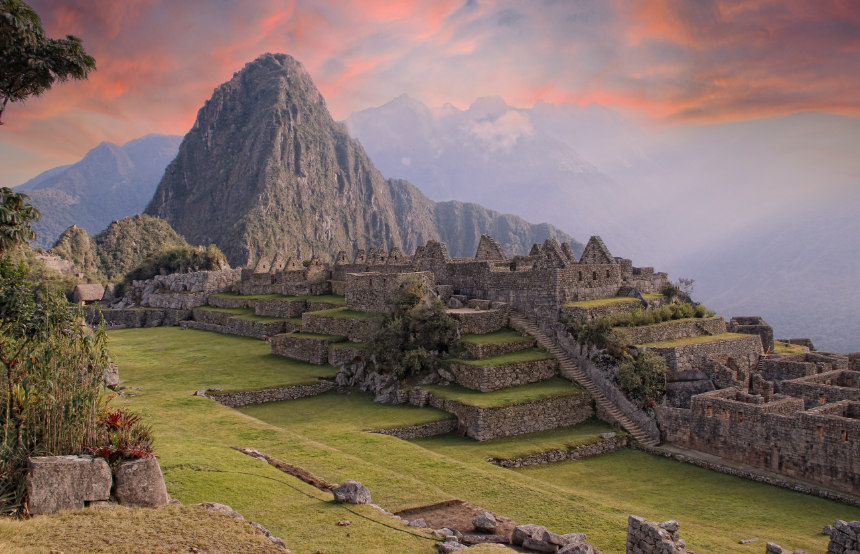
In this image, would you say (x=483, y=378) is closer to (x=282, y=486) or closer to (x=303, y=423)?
(x=303, y=423)

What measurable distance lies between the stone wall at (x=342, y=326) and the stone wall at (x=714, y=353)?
12284 mm

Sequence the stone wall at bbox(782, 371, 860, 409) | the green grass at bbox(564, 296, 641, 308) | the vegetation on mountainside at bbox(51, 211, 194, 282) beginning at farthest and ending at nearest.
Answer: the vegetation on mountainside at bbox(51, 211, 194, 282) < the green grass at bbox(564, 296, 641, 308) < the stone wall at bbox(782, 371, 860, 409)

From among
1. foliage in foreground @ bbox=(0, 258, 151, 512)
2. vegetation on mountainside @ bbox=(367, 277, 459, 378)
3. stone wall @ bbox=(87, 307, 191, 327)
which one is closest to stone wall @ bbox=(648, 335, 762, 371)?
vegetation on mountainside @ bbox=(367, 277, 459, 378)

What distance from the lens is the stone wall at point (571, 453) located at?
17594 millimetres

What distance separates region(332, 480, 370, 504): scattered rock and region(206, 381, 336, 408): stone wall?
476 inches

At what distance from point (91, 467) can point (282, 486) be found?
3929 millimetres

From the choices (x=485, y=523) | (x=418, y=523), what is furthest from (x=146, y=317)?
(x=485, y=523)

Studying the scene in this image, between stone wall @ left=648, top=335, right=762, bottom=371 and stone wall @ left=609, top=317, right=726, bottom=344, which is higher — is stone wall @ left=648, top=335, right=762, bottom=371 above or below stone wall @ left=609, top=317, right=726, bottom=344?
below

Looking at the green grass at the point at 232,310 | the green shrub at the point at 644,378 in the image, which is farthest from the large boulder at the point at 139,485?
the green grass at the point at 232,310

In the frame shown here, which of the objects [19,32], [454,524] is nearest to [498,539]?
[454,524]

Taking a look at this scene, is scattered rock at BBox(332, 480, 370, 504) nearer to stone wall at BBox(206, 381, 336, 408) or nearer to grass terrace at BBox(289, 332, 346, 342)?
stone wall at BBox(206, 381, 336, 408)

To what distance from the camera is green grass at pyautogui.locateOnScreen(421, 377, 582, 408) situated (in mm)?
20312

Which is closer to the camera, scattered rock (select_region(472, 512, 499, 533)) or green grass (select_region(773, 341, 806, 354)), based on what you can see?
scattered rock (select_region(472, 512, 499, 533))

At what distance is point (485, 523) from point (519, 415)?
9.26 m
